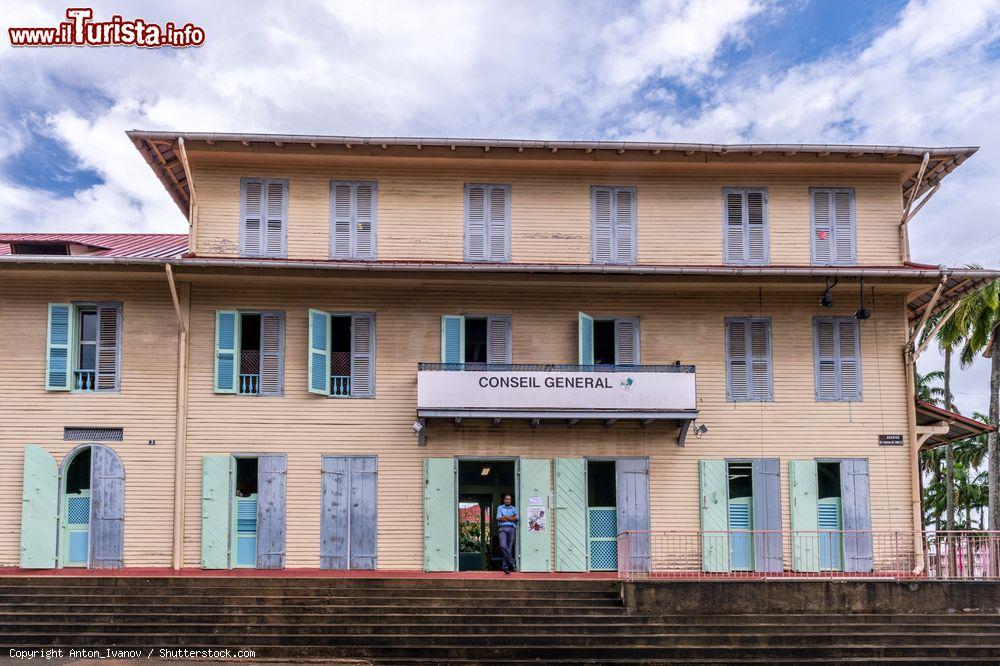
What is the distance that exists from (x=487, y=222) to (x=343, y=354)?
379cm

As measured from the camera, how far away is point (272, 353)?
57.8 ft

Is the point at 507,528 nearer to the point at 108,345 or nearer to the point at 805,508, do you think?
the point at 805,508

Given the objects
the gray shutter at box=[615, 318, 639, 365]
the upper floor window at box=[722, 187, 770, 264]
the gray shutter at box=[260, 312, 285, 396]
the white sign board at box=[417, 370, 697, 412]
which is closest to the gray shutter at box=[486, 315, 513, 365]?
the white sign board at box=[417, 370, 697, 412]

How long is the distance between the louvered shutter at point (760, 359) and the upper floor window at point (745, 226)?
131 cm

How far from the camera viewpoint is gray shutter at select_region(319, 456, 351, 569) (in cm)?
1712

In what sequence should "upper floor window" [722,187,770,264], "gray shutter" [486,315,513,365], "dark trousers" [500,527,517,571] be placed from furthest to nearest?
"upper floor window" [722,187,770,264]
"gray shutter" [486,315,513,365]
"dark trousers" [500,527,517,571]

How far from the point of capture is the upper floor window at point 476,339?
17781 millimetres

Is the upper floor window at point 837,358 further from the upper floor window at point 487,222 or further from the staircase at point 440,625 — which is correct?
the upper floor window at point 487,222

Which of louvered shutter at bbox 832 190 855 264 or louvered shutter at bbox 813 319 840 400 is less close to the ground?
louvered shutter at bbox 832 190 855 264

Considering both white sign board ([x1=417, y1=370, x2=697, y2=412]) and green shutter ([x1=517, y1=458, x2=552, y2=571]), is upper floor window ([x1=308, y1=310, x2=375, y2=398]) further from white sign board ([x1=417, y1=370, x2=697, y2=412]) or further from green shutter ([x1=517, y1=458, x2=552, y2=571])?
green shutter ([x1=517, y1=458, x2=552, y2=571])

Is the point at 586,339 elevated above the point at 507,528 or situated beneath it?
elevated above

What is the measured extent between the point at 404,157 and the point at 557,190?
10.0ft

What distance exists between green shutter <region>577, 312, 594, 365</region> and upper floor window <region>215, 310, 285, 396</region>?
562 centimetres

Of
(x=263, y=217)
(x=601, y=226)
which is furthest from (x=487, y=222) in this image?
(x=263, y=217)
